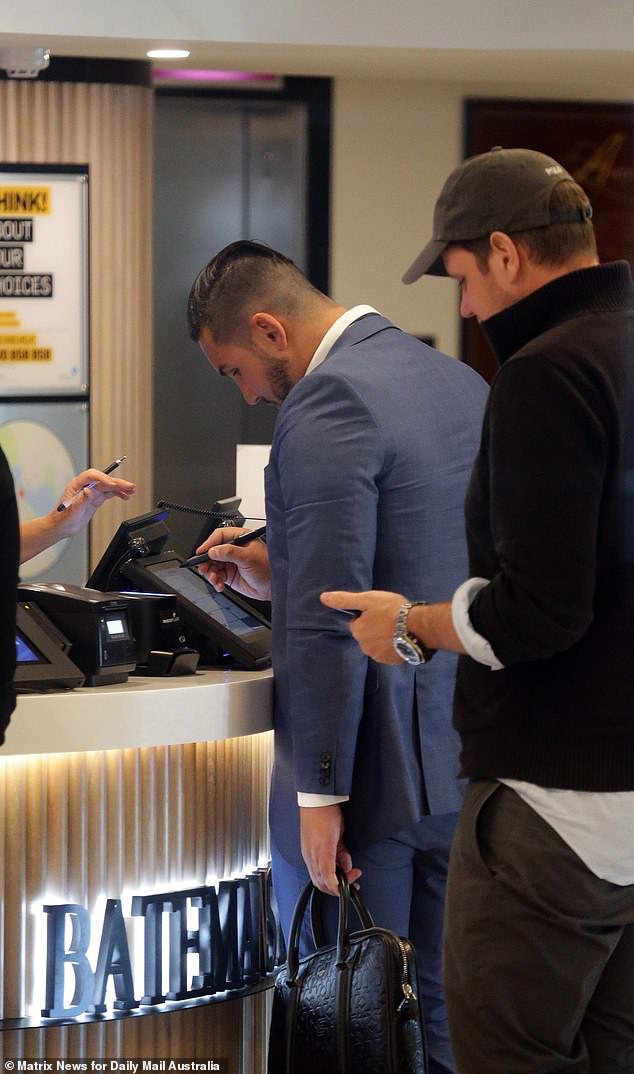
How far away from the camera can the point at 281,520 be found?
78.0 inches

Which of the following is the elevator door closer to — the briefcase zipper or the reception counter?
the reception counter

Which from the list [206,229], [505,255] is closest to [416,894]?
[505,255]

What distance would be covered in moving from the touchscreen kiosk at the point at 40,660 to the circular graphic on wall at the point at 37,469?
2870mm

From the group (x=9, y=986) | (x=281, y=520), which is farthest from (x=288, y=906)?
(x=281, y=520)

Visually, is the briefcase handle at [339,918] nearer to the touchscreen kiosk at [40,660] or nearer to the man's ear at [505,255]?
the touchscreen kiosk at [40,660]

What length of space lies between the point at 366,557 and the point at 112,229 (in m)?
3.50

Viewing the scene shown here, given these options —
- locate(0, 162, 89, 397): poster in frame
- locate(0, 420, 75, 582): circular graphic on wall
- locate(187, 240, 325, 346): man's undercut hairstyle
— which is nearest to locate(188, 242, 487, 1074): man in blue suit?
locate(187, 240, 325, 346): man's undercut hairstyle

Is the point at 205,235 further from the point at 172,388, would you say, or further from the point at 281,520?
the point at 281,520

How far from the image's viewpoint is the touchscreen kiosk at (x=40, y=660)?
2033mm

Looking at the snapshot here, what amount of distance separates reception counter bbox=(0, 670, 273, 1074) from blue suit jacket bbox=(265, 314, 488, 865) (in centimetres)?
23

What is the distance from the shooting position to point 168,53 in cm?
453

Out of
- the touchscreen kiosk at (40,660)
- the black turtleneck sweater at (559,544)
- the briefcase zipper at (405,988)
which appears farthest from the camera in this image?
the touchscreen kiosk at (40,660)

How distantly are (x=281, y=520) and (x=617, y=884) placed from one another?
31.7 inches

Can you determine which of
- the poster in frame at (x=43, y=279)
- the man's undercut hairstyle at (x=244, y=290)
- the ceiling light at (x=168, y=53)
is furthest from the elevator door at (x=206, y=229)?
the man's undercut hairstyle at (x=244, y=290)
